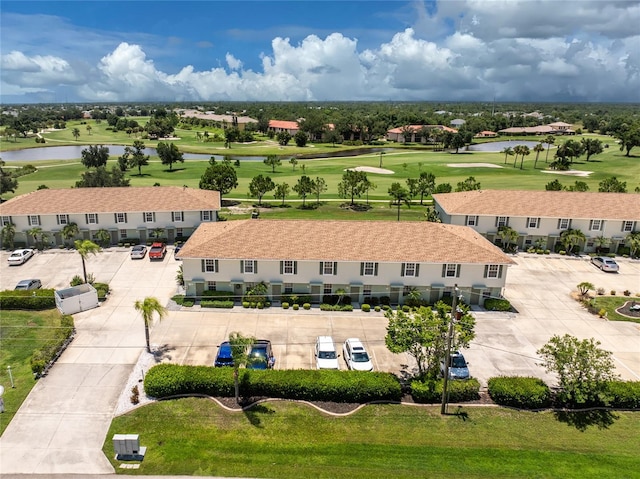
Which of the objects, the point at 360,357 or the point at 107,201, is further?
the point at 107,201

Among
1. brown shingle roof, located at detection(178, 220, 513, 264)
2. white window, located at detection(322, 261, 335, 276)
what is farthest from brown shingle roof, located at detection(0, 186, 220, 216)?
white window, located at detection(322, 261, 335, 276)

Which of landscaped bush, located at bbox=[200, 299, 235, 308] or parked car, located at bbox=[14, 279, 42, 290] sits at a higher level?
parked car, located at bbox=[14, 279, 42, 290]

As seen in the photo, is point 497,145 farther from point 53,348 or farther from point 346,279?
point 53,348

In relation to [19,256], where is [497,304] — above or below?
below

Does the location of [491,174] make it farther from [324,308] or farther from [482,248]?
[324,308]

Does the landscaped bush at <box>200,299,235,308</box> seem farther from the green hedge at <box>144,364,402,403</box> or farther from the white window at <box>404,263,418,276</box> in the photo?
the white window at <box>404,263,418,276</box>

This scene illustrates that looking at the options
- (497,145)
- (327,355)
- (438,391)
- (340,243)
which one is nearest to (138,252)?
(340,243)
